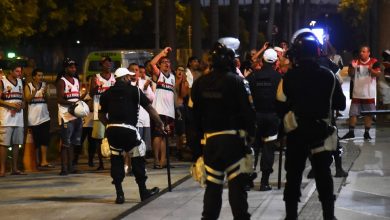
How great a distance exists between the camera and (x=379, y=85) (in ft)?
59.8

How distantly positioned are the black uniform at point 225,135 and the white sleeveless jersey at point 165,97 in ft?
20.0

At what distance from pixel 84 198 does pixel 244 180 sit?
4.04 metres

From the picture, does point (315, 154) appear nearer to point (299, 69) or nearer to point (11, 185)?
point (299, 69)

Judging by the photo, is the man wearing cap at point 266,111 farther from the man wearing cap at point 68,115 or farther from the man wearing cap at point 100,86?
the man wearing cap at point 68,115

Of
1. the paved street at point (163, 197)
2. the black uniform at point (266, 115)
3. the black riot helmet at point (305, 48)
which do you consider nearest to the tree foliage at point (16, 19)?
the paved street at point (163, 197)

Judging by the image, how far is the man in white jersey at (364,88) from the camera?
16.0m

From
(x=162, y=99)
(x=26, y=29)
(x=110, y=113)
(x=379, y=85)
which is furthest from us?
(x=26, y=29)

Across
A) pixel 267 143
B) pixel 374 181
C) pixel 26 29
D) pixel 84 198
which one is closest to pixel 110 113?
pixel 84 198

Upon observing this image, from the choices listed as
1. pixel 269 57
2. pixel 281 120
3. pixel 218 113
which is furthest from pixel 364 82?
pixel 218 113

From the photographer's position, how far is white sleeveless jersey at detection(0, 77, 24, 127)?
12.9 metres

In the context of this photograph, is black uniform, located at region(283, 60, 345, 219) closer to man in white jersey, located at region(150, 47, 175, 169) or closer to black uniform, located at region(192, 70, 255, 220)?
black uniform, located at region(192, 70, 255, 220)

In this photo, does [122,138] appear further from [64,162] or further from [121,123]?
[64,162]

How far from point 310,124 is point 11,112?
6.60 m

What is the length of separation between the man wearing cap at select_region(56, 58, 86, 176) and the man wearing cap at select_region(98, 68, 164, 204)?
2790 mm
